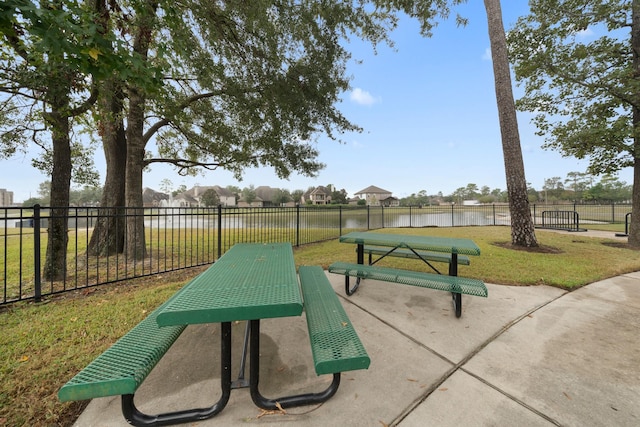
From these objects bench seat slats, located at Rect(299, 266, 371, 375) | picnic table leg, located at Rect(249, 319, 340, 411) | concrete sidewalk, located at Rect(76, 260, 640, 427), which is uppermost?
bench seat slats, located at Rect(299, 266, 371, 375)

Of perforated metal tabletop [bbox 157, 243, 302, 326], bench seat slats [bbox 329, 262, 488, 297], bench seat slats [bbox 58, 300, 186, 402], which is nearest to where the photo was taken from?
bench seat slats [bbox 58, 300, 186, 402]

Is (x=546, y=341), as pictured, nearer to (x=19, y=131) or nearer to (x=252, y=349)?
(x=252, y=349)

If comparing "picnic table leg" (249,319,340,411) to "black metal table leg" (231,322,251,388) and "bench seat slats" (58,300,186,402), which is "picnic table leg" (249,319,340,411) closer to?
"black metal table leg" (231,322,251,388)

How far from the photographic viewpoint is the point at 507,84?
21.9 feet

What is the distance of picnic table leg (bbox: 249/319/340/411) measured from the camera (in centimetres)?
157

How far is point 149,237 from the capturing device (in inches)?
450

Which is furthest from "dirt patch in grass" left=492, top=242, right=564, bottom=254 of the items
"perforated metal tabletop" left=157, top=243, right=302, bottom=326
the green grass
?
"perforated metal tabletop" left=157, top=243, right=302, bottom=326

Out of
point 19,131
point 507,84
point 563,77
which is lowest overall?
point 19,131

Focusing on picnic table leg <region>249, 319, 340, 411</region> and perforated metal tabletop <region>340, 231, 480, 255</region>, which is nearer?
picnic table leg <region>249, 319, 340, 411</region>

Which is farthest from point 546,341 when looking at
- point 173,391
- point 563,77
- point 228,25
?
point 563,77

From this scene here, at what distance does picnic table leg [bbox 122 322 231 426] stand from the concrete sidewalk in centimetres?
6

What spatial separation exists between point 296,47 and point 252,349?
21.3ft

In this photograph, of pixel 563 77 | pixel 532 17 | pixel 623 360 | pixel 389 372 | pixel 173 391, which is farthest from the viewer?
pixel 532 17

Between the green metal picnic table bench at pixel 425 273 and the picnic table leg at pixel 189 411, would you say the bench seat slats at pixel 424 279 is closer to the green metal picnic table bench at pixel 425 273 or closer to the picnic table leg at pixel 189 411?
the green metal picnic table bench at pixel 425 273
